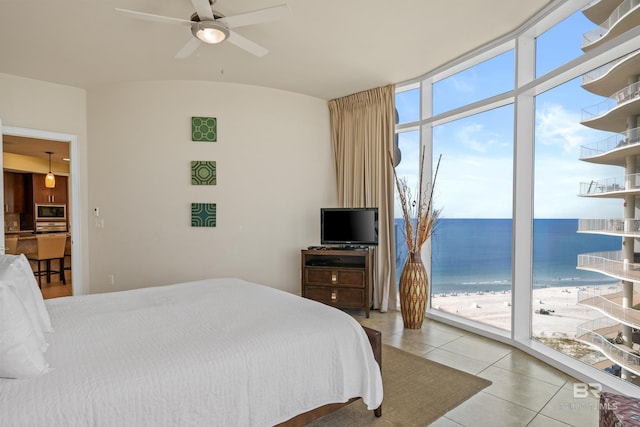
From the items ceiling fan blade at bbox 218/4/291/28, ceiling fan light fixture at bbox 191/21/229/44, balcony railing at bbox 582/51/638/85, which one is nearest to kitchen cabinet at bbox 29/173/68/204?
ceiling fan light fixture at bbox 191/21/229/44

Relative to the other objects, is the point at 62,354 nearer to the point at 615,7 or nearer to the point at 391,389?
the point at 391,389

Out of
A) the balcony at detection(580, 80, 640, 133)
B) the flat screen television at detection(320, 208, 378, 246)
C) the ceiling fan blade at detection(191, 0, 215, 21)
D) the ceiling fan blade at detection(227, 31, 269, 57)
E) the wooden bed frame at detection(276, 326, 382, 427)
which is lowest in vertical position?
the wooden bed frame at detection(276, 326, 382, 427)

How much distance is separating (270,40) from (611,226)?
3104mm

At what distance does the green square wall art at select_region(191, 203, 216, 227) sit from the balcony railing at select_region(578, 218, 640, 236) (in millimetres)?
3758

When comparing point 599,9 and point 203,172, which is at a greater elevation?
point 599,9

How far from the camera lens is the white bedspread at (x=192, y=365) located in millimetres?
1230

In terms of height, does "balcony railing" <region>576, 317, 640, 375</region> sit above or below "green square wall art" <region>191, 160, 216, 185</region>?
below

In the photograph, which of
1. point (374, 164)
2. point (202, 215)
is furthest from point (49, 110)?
point (374, 164)

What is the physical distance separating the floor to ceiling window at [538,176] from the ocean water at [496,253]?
11 mm

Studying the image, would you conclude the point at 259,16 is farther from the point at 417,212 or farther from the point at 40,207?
the point at 40,207

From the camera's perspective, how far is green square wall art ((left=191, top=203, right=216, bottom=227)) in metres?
4.43

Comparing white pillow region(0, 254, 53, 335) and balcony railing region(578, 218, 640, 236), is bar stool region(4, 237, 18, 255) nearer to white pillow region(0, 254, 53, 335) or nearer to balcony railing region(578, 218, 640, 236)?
white pillow region(0, 254, 53, 335)

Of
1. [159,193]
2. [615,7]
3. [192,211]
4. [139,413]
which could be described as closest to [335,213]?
[192,211]

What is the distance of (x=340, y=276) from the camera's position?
4.18 meters
